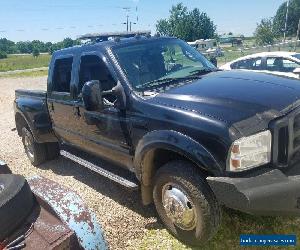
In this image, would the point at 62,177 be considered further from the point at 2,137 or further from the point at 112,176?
the point at 2,137

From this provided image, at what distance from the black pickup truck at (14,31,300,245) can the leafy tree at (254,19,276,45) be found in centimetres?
5988

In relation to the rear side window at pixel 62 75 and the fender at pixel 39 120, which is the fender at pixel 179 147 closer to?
the rear side window at pixel 62 75

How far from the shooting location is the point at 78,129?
5.07 meters

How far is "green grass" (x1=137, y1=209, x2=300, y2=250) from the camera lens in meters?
3.69

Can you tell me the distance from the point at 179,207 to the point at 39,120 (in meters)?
3.41

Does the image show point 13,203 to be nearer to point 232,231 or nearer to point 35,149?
point 232,231

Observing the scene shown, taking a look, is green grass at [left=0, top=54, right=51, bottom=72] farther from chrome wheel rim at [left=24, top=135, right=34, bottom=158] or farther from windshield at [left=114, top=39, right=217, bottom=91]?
windshield at [left=114, top=39, right=217, bottom=91]

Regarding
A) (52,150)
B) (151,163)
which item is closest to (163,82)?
(151,163)

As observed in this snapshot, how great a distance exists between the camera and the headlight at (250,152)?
116 inches

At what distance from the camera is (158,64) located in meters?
4.42

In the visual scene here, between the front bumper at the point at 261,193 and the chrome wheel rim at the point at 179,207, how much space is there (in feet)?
1.74

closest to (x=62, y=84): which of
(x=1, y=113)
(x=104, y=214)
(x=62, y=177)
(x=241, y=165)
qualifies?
(x=62, y=177)

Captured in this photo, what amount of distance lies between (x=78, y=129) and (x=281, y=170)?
2.88m

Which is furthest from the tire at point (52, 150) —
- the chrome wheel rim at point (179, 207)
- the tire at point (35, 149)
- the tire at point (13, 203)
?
the tire at point (13, 203)
